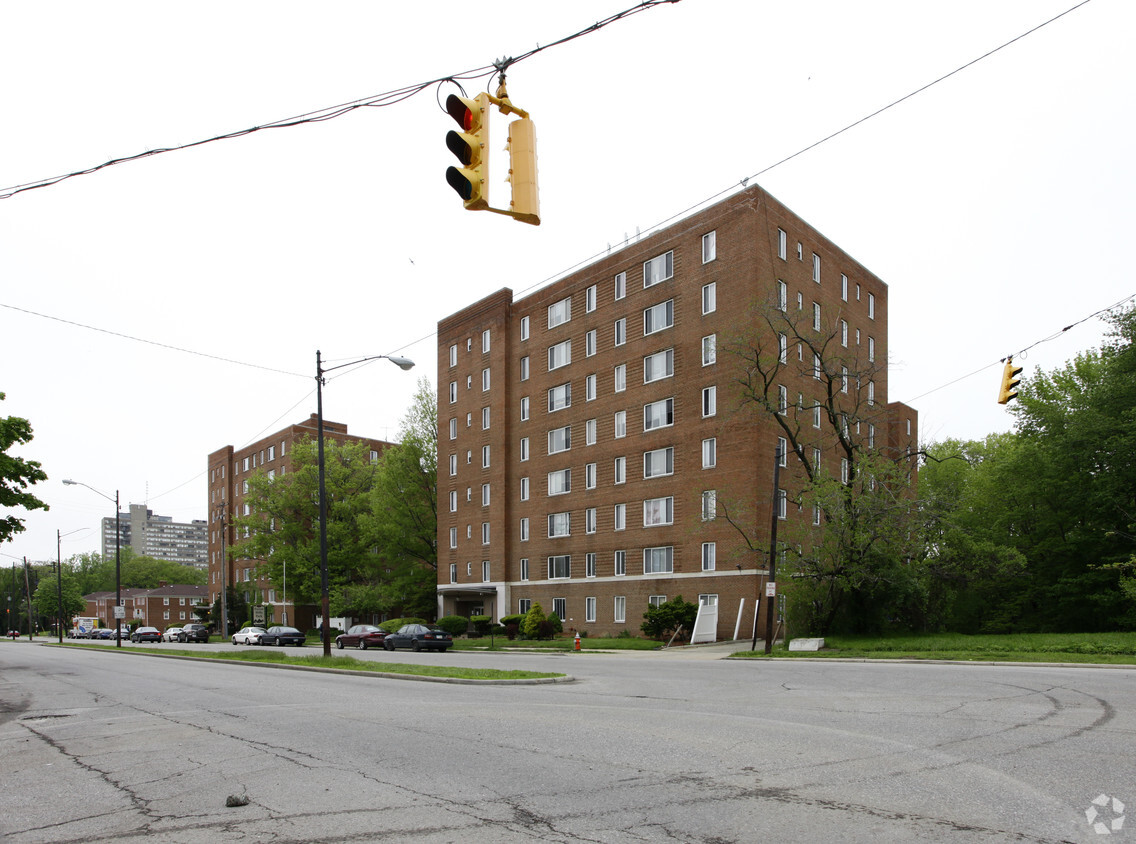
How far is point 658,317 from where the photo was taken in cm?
4781

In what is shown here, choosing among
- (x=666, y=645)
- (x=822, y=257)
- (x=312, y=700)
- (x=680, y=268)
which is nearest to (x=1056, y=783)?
(x=312, y=700)

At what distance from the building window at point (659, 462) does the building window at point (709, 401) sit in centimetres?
289

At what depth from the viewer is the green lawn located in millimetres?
23344

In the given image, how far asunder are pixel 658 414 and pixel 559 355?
9649 mm

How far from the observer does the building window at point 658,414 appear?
46.3 m

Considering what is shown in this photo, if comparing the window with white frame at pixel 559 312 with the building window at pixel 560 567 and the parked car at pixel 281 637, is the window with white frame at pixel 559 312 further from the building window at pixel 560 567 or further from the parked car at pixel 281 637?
the parked car at pixel 281 637

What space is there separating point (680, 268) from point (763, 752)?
39388 millimetres

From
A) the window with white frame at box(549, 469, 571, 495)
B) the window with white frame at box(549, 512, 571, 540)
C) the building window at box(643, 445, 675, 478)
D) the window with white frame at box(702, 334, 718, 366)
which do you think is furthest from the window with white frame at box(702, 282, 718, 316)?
the window with white frame at box(549, 512, 571, 540)

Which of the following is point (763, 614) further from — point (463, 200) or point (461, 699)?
point (463, 200)

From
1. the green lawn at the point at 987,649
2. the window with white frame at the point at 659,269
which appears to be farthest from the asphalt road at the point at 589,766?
the window with white frame at the point at 659,269

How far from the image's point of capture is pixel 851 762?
8.64m

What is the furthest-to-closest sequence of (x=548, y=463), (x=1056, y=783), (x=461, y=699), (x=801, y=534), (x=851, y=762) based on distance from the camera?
(x=548, y=463)
(x=801, y=534)
(x=461, y=699)
(x=851, y=762)
(x=1056, y=783)

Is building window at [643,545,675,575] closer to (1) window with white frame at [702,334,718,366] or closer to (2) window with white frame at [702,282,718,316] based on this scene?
(1) window with white frame at [702,334,718,366]

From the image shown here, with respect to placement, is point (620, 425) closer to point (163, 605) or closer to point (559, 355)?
point (559, 355)
